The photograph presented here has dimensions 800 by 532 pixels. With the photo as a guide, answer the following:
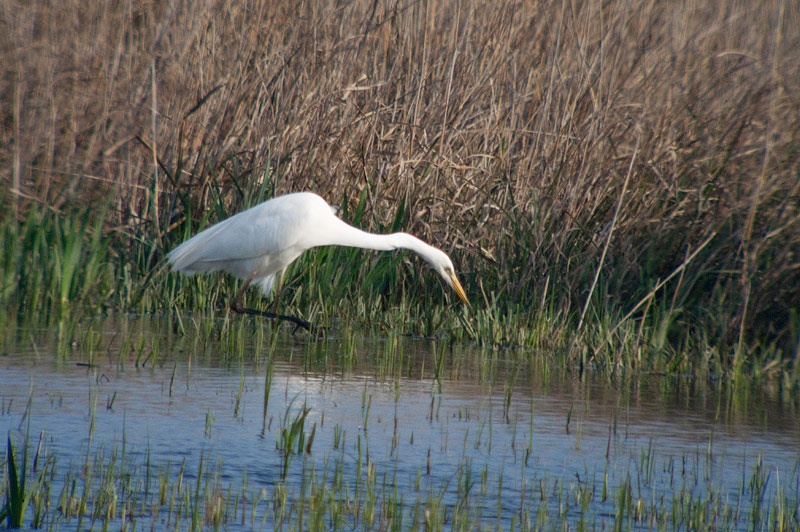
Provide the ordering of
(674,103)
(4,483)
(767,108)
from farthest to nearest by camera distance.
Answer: (674,103) → (767,108) → (4,483)

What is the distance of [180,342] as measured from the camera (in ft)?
18.7

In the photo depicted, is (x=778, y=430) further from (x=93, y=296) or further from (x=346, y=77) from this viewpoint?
(x=346, y=77)

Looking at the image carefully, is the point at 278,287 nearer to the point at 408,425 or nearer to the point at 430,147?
the point at 430,147

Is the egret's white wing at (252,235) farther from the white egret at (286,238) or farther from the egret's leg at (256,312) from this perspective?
the egret's leg at (256,312)

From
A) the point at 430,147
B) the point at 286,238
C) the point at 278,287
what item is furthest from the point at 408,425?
the point at 430,147

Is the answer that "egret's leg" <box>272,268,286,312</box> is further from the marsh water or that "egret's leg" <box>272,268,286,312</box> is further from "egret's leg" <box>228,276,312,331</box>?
the marsh water

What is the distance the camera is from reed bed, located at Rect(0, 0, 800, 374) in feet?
21.2

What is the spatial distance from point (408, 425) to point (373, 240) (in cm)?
256

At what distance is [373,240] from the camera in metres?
6.60

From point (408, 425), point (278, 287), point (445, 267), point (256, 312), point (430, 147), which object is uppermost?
point (430, 147)

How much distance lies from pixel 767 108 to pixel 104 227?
502cm

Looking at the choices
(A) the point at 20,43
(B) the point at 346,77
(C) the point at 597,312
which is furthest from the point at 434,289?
(A) the point at 20,43

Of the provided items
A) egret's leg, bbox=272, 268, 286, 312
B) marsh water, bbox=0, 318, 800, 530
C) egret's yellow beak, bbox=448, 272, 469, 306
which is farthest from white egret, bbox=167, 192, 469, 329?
marsh water, bbox=0, 318, 800, 530

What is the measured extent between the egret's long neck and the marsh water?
91cm
